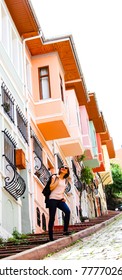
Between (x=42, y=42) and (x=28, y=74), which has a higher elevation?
(x=42, y=42)

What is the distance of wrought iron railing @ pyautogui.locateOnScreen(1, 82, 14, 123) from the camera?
36.6 feet

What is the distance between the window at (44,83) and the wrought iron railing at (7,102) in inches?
144

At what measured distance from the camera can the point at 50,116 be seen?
1509cm

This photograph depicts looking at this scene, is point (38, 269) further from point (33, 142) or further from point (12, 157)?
point (33, 142)

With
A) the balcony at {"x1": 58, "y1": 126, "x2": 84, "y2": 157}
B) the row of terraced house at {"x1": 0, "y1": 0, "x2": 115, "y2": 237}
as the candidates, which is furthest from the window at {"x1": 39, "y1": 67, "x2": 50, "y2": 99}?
the balcony at {"x1": 58, "y1": 126, "x2": 84, "y2": 157}

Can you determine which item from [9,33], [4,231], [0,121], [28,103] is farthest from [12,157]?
[9,33]

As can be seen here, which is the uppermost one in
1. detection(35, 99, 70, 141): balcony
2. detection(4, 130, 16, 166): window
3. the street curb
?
detection(35, 99, 70, 141): balcony

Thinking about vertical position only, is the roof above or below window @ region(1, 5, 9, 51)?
above

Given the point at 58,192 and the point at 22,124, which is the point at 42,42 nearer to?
the point at 22,124

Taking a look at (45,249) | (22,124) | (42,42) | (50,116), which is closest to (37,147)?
(50,116)

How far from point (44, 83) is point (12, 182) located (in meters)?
6.39

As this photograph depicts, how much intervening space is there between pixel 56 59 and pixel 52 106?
2.21 metres

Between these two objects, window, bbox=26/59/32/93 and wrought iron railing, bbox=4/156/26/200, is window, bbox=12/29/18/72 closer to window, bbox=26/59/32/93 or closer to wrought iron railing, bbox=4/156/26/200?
window, bbox=26/59/32/93

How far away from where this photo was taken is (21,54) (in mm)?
14828
